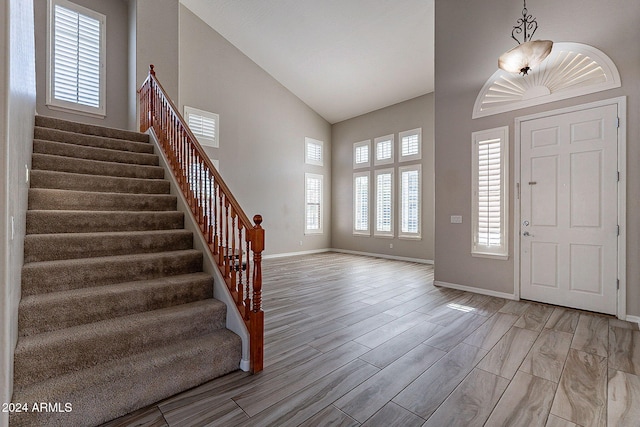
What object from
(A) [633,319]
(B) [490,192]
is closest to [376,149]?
(B) [490,192]

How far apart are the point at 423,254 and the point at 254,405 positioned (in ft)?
19.3

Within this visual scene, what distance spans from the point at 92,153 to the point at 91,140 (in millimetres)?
331

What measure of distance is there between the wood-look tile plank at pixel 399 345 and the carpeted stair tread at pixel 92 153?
3620mm

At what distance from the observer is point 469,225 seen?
4.37 meters

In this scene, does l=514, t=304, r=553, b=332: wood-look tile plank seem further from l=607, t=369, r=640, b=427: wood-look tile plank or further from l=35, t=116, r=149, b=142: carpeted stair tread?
l=35, t=116, r=149, b=142: carpeted stair tread

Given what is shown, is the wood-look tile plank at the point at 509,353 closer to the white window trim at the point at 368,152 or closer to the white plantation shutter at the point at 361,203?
the white plantation shutter at the point at 361,203

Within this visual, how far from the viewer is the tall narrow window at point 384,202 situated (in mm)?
7645

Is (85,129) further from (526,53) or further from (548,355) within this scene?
(548,355)

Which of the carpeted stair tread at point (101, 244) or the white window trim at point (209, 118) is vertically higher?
the white window trim at point (209, 118)

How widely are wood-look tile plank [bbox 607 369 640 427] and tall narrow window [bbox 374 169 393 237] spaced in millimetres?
5493

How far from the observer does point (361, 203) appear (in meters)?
8.34

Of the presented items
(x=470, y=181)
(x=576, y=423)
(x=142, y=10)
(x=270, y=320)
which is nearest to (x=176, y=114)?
(x=270, y=320)

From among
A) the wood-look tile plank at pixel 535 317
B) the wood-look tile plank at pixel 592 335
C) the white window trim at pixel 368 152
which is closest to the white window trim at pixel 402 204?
the white window trim at pixel 368 152

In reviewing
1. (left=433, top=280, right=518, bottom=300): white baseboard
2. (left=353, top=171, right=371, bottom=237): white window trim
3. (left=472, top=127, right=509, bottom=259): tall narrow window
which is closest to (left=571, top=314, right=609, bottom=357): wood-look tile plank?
(left=433, top=280, right=518, bottom=300): white baseboard
